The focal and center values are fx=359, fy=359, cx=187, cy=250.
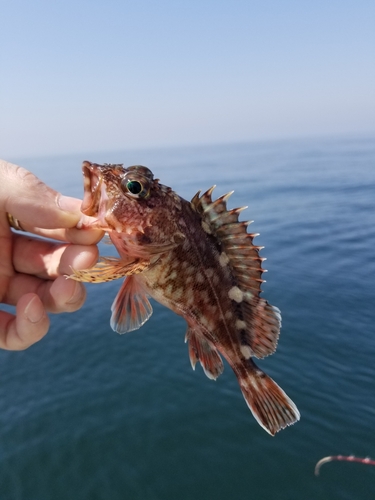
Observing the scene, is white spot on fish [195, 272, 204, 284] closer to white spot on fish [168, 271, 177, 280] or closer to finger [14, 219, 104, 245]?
white spot on fish [168, 271, 177, 280]

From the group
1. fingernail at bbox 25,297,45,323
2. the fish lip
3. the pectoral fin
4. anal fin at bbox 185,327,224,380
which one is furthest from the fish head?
fingernail at bbox 25,297,45,323

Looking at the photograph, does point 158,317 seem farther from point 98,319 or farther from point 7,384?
point 7,384

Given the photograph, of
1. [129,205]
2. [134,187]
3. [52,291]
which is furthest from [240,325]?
[52,291]

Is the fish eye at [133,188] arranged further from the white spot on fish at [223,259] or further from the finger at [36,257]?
the finger at [36,257]

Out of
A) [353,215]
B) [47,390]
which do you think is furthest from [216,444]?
[353,215]

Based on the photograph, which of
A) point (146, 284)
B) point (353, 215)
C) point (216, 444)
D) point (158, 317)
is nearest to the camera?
point (146, 284)

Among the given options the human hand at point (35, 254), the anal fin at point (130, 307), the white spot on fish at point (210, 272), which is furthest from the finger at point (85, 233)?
the white spot on fish at point (210, 272)
